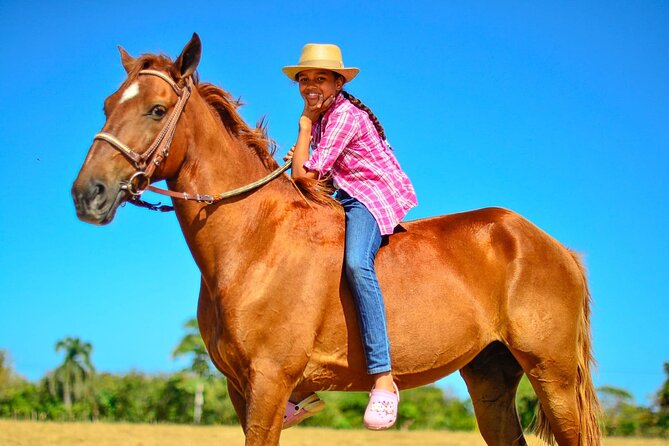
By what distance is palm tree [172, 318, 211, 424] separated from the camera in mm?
26542

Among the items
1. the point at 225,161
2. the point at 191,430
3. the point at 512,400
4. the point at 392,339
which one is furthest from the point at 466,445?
the point at 225,161

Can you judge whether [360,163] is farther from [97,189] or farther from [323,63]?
[97,189]

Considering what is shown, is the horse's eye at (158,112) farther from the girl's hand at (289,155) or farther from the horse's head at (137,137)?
the girl's hand at (289,155)

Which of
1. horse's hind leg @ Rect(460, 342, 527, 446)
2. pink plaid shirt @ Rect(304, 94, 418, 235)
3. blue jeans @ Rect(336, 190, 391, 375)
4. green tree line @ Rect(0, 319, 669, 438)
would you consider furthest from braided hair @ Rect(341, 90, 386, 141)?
green tree line @ Rect(0, 319, 669, 438)

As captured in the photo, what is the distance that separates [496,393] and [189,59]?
398cm

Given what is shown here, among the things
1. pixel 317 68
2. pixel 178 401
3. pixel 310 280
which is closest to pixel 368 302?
pixel 310 280

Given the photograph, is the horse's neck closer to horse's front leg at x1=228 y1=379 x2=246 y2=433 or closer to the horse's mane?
the horse's mane

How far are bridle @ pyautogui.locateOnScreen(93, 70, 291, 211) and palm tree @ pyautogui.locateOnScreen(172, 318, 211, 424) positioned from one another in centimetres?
2045

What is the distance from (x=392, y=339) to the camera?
5297mm

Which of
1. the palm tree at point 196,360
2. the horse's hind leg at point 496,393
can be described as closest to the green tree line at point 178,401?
the palm tree at point 196,360

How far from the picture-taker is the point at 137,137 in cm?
460

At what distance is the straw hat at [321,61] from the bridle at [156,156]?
952 mm

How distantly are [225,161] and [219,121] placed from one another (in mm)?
359

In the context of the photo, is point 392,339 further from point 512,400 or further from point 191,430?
point 191,430
